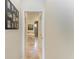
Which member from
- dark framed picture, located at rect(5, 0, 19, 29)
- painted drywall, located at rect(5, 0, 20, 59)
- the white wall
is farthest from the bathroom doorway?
dark framed picture, located at rect(5, 0, 19, 29)

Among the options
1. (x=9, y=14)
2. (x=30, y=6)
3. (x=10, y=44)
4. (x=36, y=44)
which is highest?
(x=30, y=6)

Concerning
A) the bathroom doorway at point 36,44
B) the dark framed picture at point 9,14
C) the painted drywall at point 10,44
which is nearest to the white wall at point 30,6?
the bathroom doorway at point 36,44

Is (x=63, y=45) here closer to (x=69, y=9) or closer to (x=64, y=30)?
(x=64, y=30)

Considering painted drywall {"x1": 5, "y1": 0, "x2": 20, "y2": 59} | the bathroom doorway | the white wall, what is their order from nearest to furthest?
painted drywall {"x1": 5, "y1": 0, "x2": 20, "y2": 59} < the white wall < the bathroom doorway

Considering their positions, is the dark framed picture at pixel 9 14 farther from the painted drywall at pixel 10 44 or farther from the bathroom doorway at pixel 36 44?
the bathroom doorway at pixel 36 44

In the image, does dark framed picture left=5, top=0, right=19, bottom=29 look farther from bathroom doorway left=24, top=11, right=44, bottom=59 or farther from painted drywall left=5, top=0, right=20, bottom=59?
bathroom doorway left=24, top=11, right=44, bottom=59

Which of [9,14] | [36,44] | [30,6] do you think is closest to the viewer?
[9,14]

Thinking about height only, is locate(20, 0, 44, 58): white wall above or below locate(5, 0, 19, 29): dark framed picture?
above

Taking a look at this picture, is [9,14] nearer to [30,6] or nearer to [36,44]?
[30,6]

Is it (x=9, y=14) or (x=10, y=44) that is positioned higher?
(x=9, y=14)

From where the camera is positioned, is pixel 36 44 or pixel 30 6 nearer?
pixel 30 6

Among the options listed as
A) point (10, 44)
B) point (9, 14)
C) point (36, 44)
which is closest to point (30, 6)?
point (9, 14)
